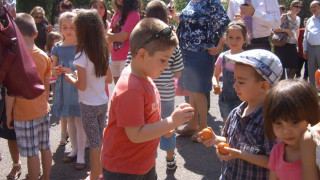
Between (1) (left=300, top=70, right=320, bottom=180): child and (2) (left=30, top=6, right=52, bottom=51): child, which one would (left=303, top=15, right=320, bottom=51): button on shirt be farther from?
(1) (left=300, top=70, right=320, bottom=180): child

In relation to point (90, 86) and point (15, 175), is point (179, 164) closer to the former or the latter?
point (90, 86)

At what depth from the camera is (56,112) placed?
161 inches

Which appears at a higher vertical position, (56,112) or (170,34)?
(170,34)

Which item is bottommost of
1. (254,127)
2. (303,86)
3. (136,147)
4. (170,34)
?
(136,147)

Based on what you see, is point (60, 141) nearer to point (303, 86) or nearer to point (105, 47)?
point (105, 47)

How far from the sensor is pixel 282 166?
5.88 feet

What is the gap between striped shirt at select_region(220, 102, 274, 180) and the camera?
6.73 feet

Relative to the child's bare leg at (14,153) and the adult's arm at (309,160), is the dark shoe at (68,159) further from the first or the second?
the adult's arm at (309,160)

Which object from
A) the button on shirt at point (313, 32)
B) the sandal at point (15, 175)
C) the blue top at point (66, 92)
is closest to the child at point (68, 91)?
the blue top at point (66, 92)

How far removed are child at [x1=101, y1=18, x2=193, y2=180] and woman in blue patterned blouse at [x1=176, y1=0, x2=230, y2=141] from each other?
7.41 feet

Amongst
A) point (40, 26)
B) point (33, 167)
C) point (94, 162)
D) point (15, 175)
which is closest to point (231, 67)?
point (94, 162)

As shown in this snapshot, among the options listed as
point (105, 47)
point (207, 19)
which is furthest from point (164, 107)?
point (207, 19)

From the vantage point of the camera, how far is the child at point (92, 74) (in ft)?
10.9

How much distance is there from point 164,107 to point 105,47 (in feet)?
3.15
